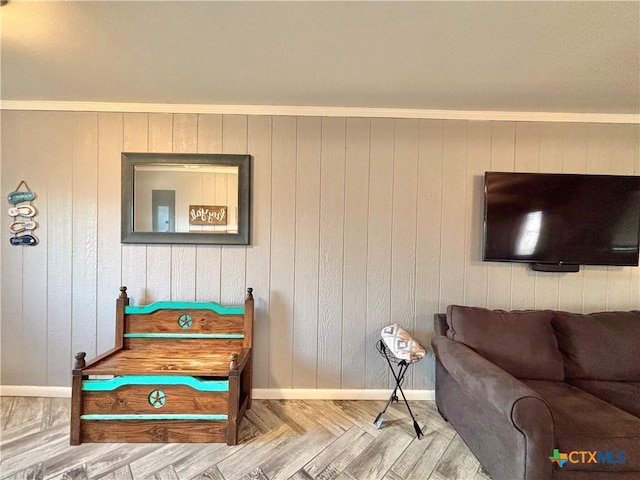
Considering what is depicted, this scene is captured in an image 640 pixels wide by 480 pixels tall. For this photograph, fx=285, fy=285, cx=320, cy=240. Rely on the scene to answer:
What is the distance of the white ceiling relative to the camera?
1.26m

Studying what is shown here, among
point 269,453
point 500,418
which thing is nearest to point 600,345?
point 500,418

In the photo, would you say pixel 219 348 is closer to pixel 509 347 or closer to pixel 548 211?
pixel 509 347

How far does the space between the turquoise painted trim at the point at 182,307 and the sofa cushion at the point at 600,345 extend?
7.19ft

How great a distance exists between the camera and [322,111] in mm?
2172

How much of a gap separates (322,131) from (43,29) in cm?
160

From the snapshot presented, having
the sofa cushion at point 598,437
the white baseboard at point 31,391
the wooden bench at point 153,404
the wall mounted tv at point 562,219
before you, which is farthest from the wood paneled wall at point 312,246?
the sofa cushion at point 598,437

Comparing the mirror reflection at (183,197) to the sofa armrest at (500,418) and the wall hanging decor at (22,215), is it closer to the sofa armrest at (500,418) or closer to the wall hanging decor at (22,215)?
the wall hanging decor at (22,215)

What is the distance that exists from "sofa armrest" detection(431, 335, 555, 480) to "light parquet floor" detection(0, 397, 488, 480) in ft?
0.76

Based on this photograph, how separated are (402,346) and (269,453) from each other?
3.28 ft

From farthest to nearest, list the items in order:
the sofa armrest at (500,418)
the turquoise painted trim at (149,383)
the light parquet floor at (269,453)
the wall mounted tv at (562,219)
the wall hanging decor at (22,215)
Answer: the wall hanging decor at (22,215), the wall mounted tv at (562,219), the turquoise painted trim at (149,383), the light parquet floor at (269,453), the sofa armrest at (500,418)

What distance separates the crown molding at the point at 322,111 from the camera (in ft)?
7.02

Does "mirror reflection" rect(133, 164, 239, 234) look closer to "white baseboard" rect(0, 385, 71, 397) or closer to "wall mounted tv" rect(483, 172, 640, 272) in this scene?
"white baseboard" rect(0, 385, 71, 397)

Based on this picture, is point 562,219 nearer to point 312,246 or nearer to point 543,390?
point 543,390

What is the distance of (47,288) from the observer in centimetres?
218
